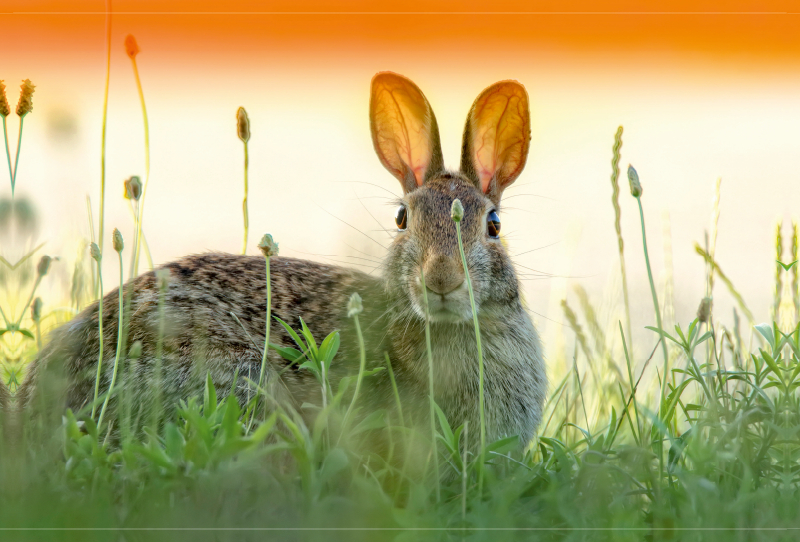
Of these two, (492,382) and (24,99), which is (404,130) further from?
(24,99)

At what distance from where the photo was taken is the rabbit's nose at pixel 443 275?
3660mm

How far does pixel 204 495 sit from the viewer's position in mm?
2232

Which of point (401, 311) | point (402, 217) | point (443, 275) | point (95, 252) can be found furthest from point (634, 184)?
point (95, 252)

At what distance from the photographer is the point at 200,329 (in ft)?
13.9

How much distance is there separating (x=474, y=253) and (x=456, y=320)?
0.45 meters

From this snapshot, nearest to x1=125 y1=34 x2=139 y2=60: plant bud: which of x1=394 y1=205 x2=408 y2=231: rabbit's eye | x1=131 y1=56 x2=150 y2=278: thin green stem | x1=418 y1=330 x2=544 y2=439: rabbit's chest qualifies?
x1=131 y1=56 x2=150 y2=278: thin green stem

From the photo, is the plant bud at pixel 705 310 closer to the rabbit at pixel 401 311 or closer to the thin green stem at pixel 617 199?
the thin green stem at pixel 617 199

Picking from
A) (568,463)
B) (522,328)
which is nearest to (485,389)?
(522,328)

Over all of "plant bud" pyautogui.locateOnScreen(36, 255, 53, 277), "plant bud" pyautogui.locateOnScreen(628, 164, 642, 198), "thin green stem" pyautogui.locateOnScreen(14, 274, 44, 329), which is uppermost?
"plant bud" pyautogui.locateOnScreen(628, 164, 642, 198)

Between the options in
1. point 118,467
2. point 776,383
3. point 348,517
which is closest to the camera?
point 348,517

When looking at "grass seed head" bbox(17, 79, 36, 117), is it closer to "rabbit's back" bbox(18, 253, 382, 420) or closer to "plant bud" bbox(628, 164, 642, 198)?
"rabbit's back" bbox(18, 253, 382, 420)

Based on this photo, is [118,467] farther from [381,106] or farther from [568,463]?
[381,106]

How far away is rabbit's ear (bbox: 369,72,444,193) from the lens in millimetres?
4727

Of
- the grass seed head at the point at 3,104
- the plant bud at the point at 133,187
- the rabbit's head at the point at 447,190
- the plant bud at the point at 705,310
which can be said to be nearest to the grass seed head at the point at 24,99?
the grass seed head at the point at 3,104
